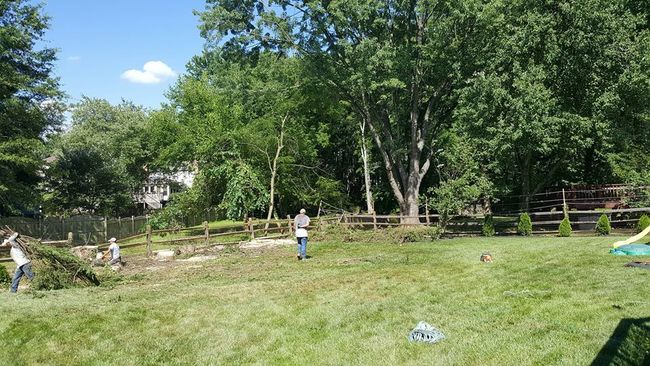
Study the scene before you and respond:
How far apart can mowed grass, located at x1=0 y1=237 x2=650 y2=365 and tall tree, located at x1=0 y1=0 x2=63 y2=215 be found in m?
18.0

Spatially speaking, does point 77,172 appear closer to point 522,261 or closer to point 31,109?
point 31,109

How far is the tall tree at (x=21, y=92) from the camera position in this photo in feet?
→ 90.0

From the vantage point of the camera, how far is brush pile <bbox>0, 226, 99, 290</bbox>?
41.4 ft

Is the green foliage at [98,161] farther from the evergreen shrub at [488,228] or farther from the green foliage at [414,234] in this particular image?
the evergreen shrub at [488,228]

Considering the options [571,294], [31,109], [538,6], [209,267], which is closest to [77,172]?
[31,109]

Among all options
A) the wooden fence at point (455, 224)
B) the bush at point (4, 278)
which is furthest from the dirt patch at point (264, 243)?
the bush at point (4, 278)

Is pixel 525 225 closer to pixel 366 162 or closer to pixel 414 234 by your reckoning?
pixel 414 234

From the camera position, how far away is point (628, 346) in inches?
240

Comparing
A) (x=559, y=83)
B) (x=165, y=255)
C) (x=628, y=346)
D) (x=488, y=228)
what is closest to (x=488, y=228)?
(x=488, y=228)

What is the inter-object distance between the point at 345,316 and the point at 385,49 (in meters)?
17.0

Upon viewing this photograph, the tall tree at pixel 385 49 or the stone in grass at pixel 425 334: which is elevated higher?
the tall tree at pixel 385 49

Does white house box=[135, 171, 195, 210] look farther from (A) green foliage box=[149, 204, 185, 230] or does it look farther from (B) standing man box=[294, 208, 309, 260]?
Result: (B) standing man box=[294, 208, 309, 260]

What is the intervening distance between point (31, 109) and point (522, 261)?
27.1 metres

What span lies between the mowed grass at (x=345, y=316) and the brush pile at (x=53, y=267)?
0.93 meters
